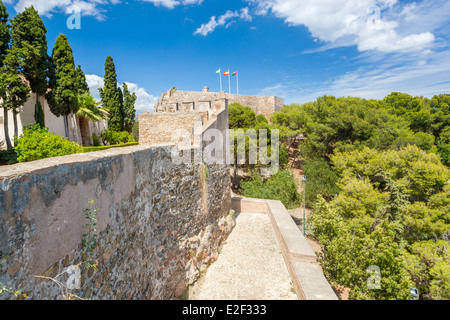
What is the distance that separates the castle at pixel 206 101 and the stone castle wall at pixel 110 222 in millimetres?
2657

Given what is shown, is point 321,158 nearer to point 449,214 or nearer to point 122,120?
point 449,214

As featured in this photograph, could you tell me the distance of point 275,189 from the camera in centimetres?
1608

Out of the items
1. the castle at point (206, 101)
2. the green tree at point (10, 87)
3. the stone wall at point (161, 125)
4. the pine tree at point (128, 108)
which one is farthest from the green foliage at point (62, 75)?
the pine tree at point (128, 108)

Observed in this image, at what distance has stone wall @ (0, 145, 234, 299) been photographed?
158cm

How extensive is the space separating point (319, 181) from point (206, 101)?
1526 cm

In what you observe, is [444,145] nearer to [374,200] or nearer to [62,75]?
[374,200]

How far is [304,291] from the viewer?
14.7 ft

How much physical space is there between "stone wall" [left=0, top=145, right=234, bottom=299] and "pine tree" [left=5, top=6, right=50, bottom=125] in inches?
495

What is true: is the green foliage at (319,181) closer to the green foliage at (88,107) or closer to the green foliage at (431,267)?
the green foliage at (431,267)

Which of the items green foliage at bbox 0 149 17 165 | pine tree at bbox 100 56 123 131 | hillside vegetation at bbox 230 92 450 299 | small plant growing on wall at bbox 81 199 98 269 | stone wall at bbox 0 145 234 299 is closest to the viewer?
stone wall at bbox 0 145 234 299

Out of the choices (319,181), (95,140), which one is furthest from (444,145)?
(95,140)

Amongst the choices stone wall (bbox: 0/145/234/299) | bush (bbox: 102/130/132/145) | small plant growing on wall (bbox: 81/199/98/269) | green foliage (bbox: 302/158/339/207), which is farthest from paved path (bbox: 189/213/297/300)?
bush (bbox: 102/130/132/145)

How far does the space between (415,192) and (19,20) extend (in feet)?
79.1

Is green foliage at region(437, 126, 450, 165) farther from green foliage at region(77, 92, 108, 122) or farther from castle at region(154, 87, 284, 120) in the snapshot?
green foliage at region(77, 92, 108, 122)
